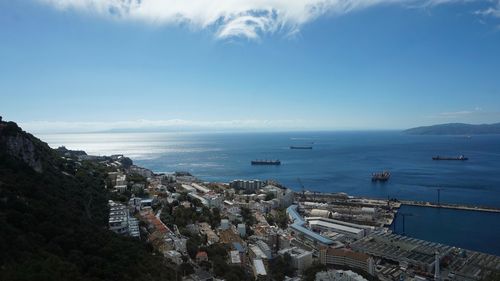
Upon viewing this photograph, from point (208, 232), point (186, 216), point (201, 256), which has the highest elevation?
point (186, 216)

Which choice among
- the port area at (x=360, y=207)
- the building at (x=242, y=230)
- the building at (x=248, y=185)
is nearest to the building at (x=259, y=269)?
the building at (x=242, y=230)

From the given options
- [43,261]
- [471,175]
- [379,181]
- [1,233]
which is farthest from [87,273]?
[471,175]

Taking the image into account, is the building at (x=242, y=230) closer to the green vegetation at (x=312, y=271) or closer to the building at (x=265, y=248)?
the building at (x=265, y=248)

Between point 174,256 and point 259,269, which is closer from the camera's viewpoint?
point 174,256

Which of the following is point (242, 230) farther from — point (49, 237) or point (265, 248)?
point (49, 237)

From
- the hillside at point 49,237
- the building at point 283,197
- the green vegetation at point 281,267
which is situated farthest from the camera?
the building at point 283,197

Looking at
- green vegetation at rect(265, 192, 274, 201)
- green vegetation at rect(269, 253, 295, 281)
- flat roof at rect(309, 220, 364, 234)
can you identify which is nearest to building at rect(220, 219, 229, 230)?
green vegetation at rect(269, 253, 295, 281)

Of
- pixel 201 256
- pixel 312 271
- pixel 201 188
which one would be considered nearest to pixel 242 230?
pixel 201 256
